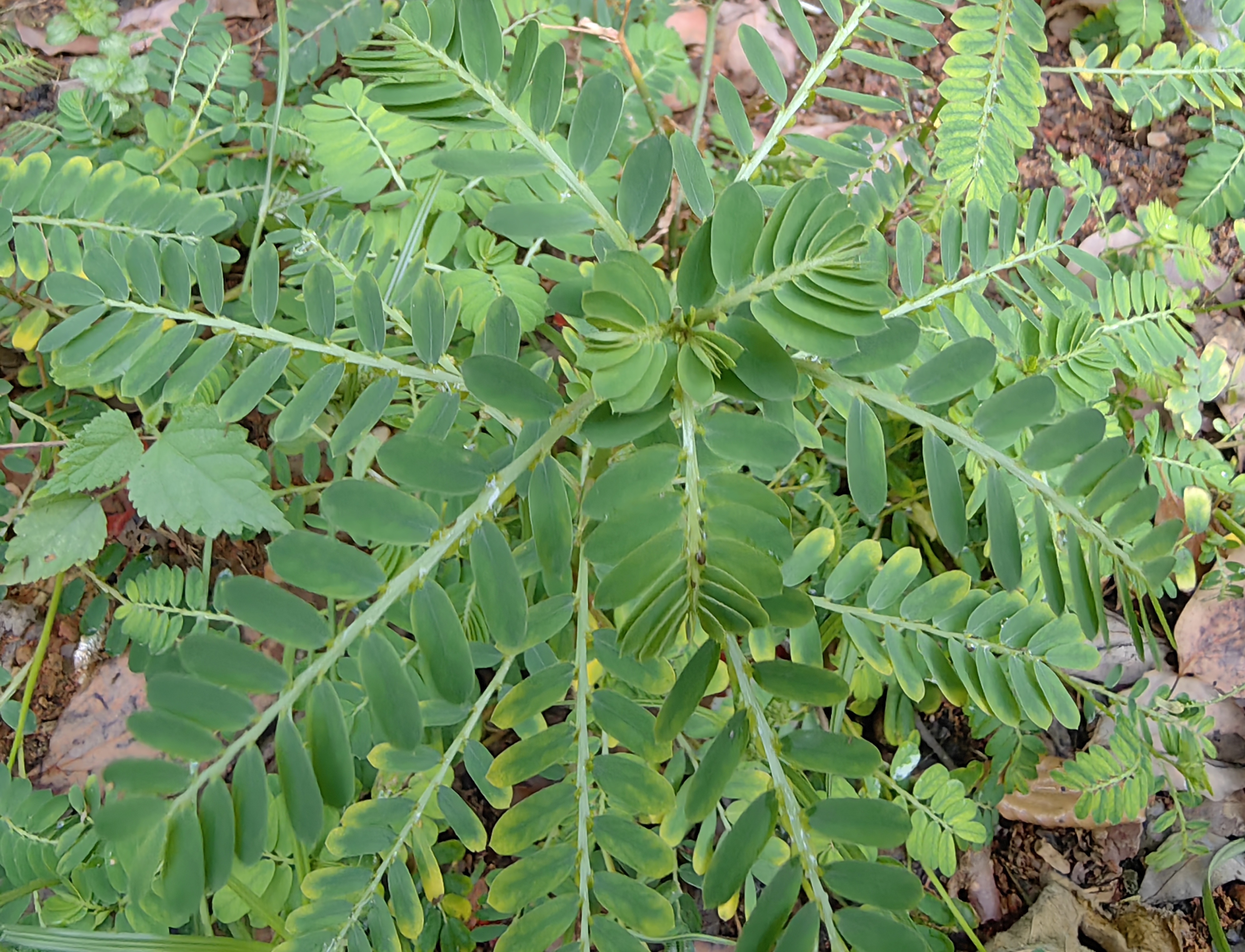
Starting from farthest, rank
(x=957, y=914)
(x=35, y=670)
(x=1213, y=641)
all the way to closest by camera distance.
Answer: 1. (x=1213, y=641)
2. (x=35, y=670)
3. (x=957, y=914)

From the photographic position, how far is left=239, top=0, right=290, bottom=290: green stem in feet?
3.92

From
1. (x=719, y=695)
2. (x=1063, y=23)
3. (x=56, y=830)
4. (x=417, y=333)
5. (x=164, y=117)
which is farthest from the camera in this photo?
(x=1063, y=23)

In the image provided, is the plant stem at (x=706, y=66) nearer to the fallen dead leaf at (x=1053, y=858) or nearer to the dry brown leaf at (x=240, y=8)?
the dry brown leaf at (x=240, y=8)

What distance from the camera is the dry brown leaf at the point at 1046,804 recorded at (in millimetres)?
1342

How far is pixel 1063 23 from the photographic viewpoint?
1.88 meters

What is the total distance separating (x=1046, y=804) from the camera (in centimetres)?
135

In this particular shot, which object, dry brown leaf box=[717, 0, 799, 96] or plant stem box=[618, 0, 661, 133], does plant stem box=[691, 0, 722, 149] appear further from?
dry brown leaf box=[717, 0, 799, 96]

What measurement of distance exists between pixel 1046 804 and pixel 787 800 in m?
1.05

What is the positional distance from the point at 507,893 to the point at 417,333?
19.4 inches

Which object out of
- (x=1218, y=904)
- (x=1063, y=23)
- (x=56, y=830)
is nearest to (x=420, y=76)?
(x=56, y=830)

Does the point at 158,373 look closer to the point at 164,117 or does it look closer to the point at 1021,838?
the point at 164,117

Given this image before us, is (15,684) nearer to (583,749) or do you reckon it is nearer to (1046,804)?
(583,749)

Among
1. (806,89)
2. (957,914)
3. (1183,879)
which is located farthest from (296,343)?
(1183,879)

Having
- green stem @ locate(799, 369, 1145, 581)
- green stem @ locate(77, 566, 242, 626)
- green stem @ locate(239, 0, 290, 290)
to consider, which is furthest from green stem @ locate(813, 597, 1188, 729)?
green stem @ locate(239, 0, 290, 290)
